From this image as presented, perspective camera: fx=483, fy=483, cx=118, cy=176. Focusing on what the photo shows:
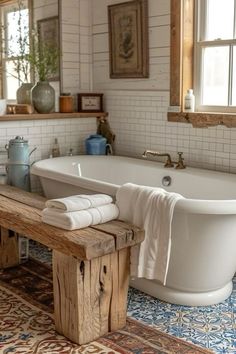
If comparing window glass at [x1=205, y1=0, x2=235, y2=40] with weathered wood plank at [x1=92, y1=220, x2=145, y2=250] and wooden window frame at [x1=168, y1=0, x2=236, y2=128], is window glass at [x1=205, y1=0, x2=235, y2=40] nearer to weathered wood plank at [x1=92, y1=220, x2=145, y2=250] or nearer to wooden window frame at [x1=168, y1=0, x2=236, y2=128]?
wooden window frame at [x1=168, y1=0, x2=236, y2=128]

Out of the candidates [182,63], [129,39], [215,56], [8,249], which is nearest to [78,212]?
[8,249]

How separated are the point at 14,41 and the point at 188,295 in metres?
2.84

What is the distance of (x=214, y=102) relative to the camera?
148 inches

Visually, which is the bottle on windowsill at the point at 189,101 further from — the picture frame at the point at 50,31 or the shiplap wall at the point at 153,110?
the picture frame at the point at 50,31

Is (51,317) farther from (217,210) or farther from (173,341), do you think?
(217,210)

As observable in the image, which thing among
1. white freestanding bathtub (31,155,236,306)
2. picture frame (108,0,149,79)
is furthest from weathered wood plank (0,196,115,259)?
picture frame (108,0,149,79)

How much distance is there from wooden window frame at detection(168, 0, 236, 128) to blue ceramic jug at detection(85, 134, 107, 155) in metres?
0.77

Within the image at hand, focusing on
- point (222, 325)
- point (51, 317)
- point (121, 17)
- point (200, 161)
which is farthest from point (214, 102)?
point (51, 317)

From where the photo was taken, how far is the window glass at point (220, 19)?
139 inches

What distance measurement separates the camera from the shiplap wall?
143 inches

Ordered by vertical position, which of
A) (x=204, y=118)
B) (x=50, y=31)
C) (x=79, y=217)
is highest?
(x=50, y=31)

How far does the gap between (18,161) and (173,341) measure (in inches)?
76.5

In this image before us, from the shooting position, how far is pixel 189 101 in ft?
12.3

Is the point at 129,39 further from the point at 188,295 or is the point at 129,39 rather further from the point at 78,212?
the point at 188,295
